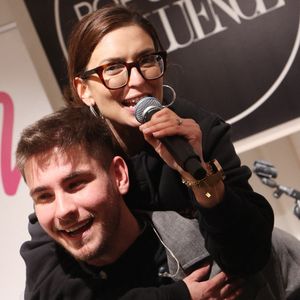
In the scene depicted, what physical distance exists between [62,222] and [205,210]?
0.98 ft

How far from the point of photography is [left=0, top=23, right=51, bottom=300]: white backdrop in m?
1.72

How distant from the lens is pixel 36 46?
2279 millimetres

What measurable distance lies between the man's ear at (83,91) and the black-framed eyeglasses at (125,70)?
9cm

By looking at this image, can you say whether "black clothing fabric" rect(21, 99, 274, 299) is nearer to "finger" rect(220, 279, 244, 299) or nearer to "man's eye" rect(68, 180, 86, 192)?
"finger" rect(220, 279, 244, 299)

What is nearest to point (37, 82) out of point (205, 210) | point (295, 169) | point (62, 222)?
point (62, 222)

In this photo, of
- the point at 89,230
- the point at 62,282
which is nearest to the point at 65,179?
the point at 89,230

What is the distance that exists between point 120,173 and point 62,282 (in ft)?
0.90

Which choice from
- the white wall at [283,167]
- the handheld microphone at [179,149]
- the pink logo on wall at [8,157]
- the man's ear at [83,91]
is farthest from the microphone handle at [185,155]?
the white wall at [283,167]

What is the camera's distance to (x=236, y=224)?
987 millimetres

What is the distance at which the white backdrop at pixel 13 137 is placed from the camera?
1.72 m

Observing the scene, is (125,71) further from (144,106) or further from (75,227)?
(75,227)

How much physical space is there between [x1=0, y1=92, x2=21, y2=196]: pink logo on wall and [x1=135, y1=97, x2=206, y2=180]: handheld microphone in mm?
920

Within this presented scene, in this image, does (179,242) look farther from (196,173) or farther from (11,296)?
(11,296)

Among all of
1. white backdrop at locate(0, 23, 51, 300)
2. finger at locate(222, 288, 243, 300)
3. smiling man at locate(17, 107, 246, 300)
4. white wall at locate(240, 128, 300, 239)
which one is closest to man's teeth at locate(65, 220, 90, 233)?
smiling man at locate(17, 107, 246, 300)
